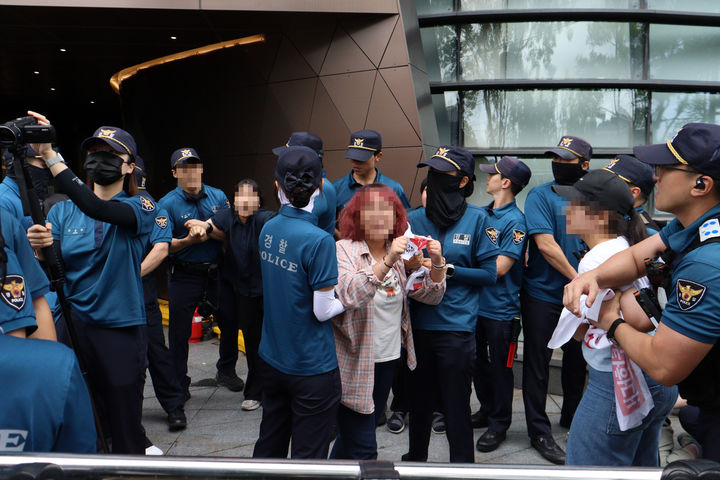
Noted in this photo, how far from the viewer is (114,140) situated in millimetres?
3279

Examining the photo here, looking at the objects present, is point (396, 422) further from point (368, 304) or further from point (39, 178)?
point (39, 178)

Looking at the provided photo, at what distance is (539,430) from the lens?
4.56m

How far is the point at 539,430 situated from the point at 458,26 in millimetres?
5728

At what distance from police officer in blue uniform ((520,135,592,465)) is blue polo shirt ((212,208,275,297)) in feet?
7.85

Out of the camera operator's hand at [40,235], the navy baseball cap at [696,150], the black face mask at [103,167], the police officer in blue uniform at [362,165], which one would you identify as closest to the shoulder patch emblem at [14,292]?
the camera operator's hand at [40,235]

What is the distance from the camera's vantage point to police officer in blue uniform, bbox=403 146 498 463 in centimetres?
370

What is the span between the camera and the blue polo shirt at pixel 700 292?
1854mm

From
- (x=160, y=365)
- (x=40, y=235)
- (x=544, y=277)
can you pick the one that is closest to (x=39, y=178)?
(x=40, y=235)

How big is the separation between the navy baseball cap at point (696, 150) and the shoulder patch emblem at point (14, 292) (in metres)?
2.35

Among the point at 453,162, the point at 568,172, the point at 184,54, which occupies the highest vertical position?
the point at 184,54

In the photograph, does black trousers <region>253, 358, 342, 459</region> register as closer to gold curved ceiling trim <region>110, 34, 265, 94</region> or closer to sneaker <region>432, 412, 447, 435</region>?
sneaker <region>432, 412, 447, 435</region>

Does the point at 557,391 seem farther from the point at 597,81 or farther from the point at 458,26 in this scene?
the point at 458,26

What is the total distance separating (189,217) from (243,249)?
676mm

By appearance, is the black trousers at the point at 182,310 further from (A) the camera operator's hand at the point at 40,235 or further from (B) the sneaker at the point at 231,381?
(A) the camera operator's hand at the point at 40,235
